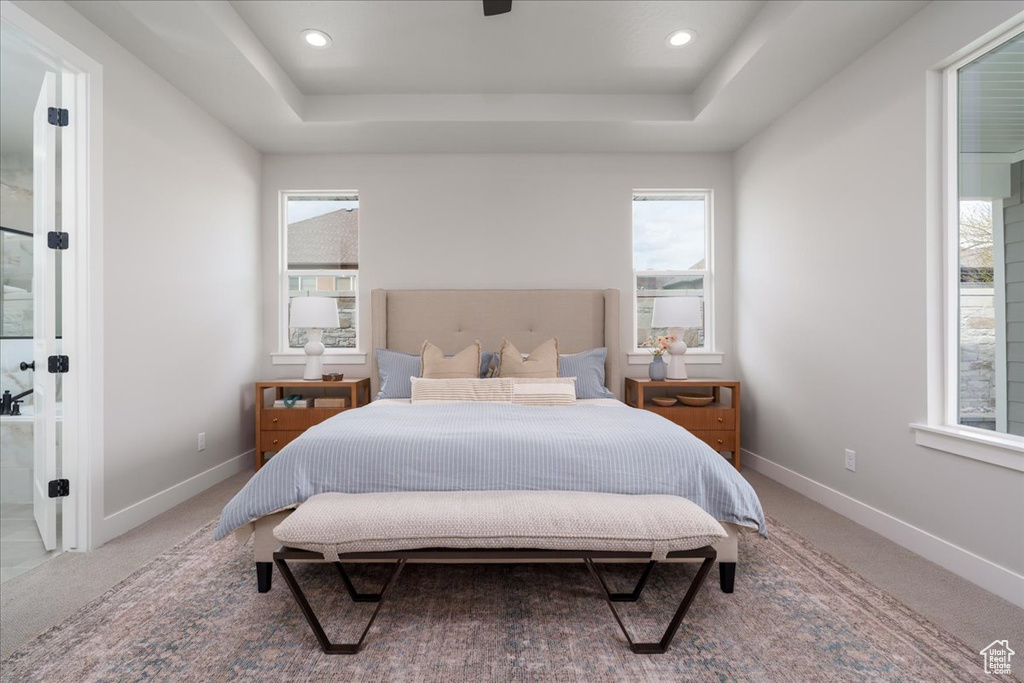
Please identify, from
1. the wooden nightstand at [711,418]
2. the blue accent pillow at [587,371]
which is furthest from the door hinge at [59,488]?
the wooden nightstand at [711,418]

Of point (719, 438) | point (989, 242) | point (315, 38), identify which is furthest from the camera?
point (719, 438)

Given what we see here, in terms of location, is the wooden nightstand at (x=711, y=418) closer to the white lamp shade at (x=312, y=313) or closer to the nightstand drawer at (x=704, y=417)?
the nightstand drawer at (x=704, y=417)

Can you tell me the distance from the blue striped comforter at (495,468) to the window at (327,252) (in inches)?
94.1

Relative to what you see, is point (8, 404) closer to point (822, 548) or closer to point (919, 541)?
point (822, 548)

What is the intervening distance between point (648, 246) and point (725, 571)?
120 inches

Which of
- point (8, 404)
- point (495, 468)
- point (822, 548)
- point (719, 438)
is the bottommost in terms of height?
point (822, 548)

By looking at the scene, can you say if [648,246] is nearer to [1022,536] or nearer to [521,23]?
[521,23]

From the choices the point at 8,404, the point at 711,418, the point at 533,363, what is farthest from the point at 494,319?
the point at 8,404

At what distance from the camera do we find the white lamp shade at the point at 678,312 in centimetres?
394

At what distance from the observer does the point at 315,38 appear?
9.62ft

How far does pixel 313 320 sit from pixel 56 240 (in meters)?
1.68

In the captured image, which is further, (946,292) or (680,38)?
(680,38)

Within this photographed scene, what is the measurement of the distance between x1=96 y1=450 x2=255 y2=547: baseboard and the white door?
0.22 m

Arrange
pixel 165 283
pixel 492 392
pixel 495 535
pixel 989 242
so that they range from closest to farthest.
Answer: pixel 495 535 < pixel 989 242 < pixel 165 283 < pixel 492 392
